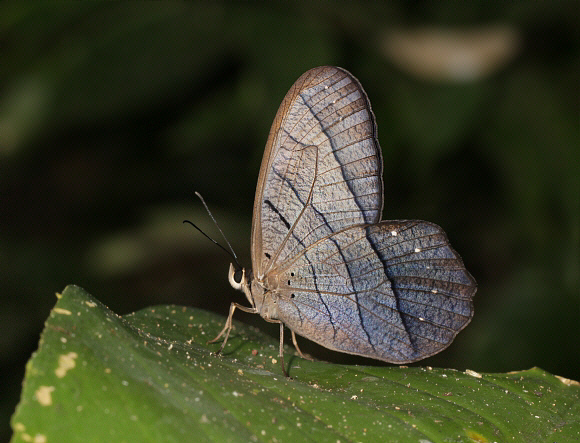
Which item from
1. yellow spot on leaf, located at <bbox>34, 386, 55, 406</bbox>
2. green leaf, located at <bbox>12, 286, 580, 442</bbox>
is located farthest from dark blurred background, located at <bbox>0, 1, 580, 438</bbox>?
yellow spot on leaf, located at <bbox>34, 386, 55, 406</bbox>

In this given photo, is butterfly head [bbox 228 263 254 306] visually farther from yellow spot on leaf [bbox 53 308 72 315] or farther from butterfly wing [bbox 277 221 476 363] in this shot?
yellow spot on leaf [bbox 53 308 72 315]

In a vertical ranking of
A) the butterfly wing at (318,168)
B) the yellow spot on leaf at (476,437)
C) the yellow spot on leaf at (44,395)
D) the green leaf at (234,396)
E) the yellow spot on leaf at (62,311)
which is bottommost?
the yellow spot on leaf at (476,437)

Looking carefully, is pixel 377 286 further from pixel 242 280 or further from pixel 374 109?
pixel 374 109

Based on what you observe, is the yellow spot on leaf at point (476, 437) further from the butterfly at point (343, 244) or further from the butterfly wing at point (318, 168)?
the butterfly wing at point (318, 168)

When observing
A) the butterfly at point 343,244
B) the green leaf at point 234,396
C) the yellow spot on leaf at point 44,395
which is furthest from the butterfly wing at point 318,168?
the yellow spot on leaf at point 44,395

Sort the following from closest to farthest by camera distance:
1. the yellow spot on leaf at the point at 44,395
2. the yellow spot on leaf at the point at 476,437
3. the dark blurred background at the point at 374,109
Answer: the yellow spot on leaf at the point at 44,395 → the yellow spot on leaf at the point at 476,437 → the dark blurred background at the point at 374,109

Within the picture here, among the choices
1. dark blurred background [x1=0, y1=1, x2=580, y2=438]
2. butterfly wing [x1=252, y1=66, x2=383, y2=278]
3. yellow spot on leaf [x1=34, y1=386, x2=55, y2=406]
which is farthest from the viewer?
dark blurred background [x1=0, y1=1, x2=580, y2=438]
